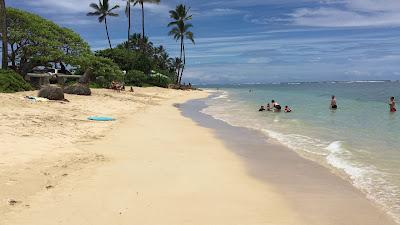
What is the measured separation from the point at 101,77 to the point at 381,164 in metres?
29.5

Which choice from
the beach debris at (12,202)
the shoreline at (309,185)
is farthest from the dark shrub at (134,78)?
the beach debris at (12,202)

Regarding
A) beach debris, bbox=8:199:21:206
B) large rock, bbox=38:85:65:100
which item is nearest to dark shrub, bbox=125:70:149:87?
large rock, bbox=38:85:65:100

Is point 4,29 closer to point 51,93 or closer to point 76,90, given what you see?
point 76,90

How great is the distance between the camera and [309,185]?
25.0 ft

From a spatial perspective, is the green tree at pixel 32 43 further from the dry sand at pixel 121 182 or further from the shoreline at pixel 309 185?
the shoreline at pixel 309 185

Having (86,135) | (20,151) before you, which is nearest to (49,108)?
(86,135)

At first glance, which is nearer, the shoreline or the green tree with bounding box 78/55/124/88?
the shoreline

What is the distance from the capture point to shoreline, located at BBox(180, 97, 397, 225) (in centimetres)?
590

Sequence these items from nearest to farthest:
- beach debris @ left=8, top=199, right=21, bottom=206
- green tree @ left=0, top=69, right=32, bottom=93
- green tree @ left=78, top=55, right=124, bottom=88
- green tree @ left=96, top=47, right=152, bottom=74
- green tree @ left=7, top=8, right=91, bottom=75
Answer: beach debris @ left=8, top=199, right=21, bottom=206, green tree @ left=0, top=69, right=32, bottom=93, green tree @ left=7, top=8, right=91, bottom=75, green tree @ left=78, top=55, right=124, bottom=88, green tree @ left=96, top=47, right=152, bottom=74

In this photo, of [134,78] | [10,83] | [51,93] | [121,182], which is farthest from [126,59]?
[121,182]

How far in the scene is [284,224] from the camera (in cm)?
543

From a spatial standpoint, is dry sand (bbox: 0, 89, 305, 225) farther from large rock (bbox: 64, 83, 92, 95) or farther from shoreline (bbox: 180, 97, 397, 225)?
large rock (bbox: 64, 83, 92, 95)

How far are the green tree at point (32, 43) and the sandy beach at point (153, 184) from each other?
1759 centimetres

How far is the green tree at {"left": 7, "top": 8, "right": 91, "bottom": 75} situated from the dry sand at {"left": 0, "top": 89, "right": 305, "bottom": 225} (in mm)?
17133
